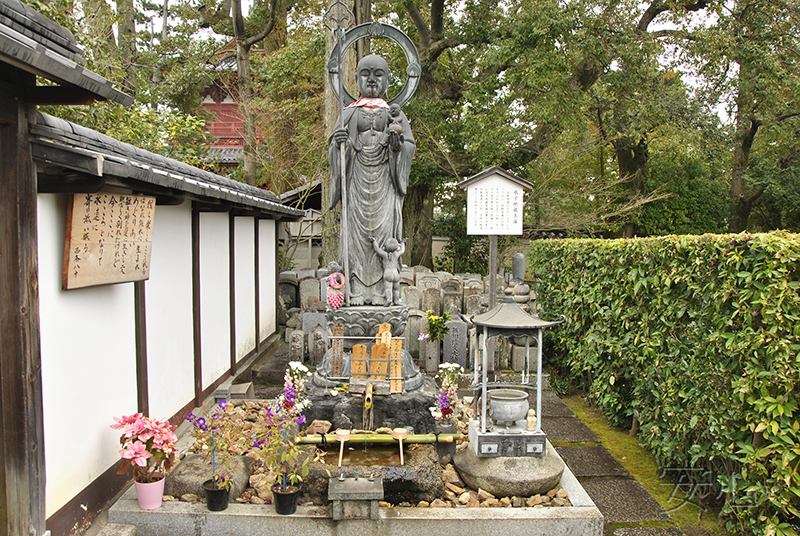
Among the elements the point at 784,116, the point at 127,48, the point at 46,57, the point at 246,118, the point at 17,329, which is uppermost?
the point at 127,48

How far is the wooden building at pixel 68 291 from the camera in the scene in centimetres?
373

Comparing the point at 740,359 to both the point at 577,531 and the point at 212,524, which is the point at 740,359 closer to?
the point at 577,531

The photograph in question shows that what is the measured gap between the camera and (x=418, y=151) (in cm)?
1822

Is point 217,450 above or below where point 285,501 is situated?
above

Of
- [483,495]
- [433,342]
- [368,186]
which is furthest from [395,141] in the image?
[483,495]

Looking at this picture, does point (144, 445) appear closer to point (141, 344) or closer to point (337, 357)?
point (141, 344)

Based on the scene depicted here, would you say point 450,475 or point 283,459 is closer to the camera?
point 283,459

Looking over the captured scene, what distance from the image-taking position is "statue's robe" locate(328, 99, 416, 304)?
24.7ft

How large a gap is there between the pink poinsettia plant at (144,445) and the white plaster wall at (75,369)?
0.25 meters

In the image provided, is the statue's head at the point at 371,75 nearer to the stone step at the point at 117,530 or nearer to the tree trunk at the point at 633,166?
the stone step at the point at 117,530

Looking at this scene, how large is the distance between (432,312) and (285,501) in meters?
6.41

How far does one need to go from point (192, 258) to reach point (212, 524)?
12.3 feet

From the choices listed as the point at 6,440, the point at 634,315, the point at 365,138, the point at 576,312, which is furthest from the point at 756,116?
the point at 6,440

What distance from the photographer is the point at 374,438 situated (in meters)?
5.71
